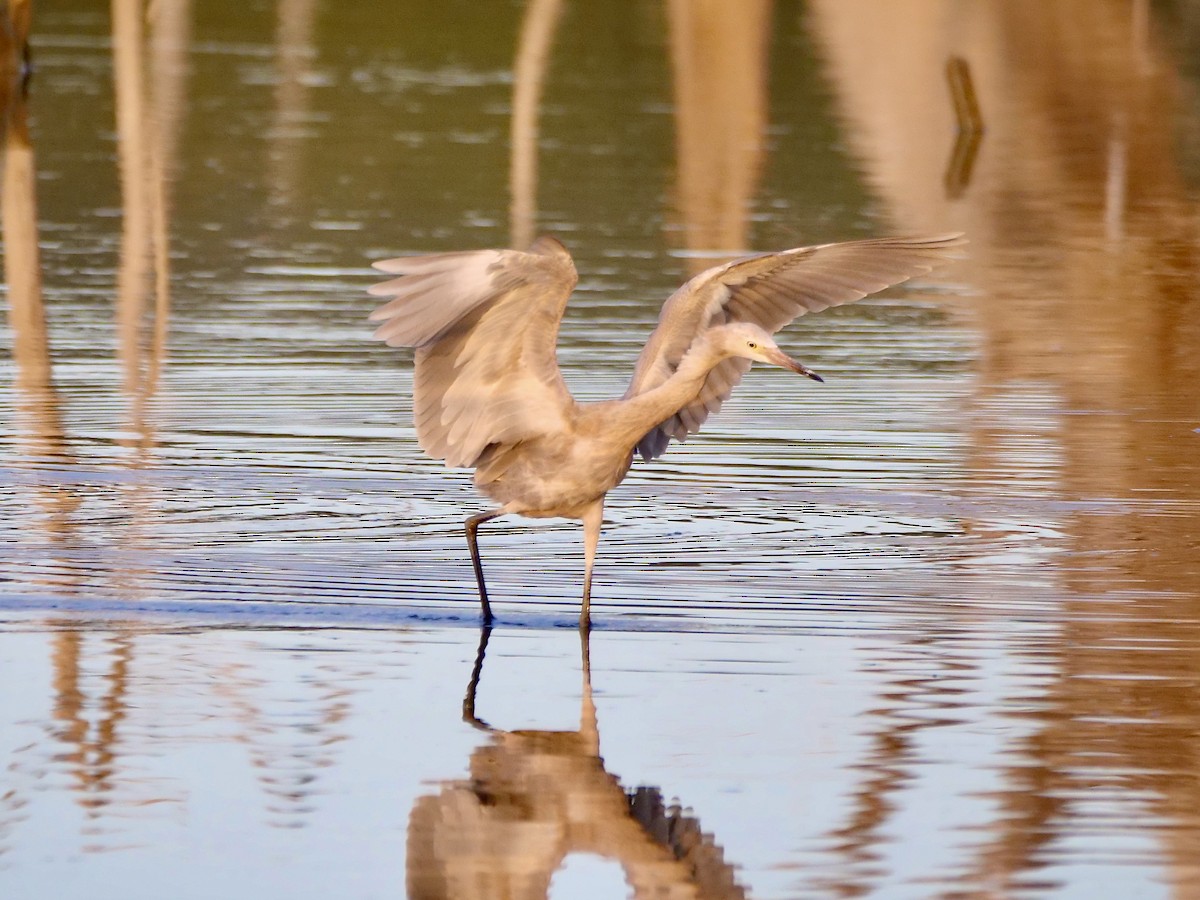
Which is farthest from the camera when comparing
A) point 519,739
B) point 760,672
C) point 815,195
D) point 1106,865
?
point 815,195

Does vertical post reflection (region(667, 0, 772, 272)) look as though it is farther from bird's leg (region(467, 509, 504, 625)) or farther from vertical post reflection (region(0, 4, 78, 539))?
bird's leg (region(467, 509, 504, 625))

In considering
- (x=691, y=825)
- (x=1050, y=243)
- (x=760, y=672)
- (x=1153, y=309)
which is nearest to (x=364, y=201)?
(x=1050, y=243)

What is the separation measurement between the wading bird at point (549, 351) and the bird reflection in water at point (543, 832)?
5.48 ft

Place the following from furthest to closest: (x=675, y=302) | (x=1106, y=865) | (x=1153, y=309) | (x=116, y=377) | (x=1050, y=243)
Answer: (x=1050, y=243) < (x=1153, y=309) < (x=116, y=377) < (x=675, y=302) < (x=1106, y=865)

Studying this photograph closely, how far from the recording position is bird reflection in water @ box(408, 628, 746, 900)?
19.7 ft

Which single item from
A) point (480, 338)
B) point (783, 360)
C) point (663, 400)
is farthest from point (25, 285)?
point (783, 360)

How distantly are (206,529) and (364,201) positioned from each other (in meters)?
12.0

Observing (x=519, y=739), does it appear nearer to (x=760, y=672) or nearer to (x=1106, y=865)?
(x=760, y=672)

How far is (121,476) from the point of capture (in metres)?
10.9

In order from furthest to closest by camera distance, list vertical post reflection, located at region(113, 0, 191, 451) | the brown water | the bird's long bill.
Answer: vertical post reflection, located at region(113, 0, 191, 451) < the bird's long bill < the brown water

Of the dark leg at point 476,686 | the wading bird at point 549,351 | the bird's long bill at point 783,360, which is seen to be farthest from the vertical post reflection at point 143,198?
the bird's long bill at point 783,360

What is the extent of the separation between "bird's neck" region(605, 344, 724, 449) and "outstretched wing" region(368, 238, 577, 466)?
0.20 meters

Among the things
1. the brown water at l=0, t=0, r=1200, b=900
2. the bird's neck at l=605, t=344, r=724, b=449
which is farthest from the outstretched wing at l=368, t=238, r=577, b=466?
the brown water at l=0, t=0, r=1200, b=900

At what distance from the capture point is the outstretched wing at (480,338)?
8141 millimetres
